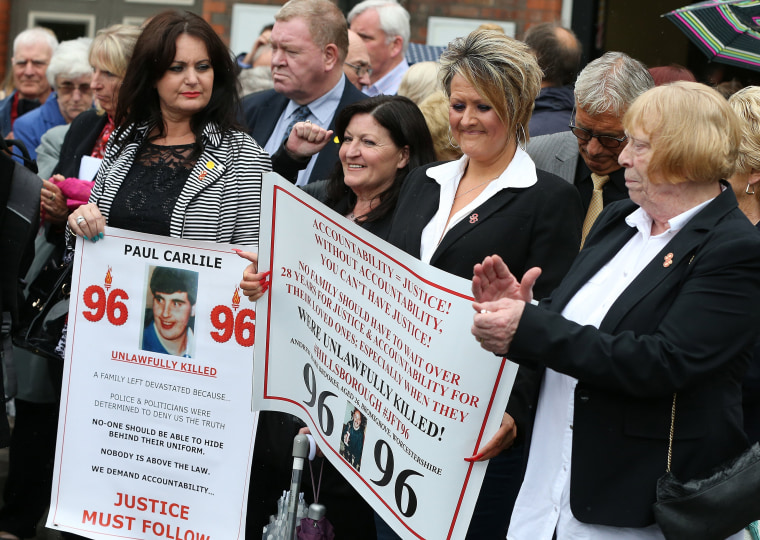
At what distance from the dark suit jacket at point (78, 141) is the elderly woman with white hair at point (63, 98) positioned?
1452 mm

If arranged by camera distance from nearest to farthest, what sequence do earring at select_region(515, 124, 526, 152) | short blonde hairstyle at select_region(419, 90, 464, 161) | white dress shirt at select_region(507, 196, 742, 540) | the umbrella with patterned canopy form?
white dress shirt at select_region(507, 196, 742, 540)
earring at select_region(515, 124, 526, 152)
short blonde hairstyle at select_region(419, 90, 464, 161)
the umbrella with patterned canopy

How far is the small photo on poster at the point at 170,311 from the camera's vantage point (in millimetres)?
4430

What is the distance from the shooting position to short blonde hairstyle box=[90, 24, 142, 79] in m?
5.52

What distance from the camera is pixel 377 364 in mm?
3391

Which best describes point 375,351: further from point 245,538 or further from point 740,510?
point 245,538

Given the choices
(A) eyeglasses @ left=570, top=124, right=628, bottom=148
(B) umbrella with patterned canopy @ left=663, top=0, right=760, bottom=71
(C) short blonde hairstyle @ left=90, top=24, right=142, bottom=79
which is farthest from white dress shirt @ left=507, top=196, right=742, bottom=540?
(C) short blonde hairstyle @ left=90, top=24, right=142, bottom=79

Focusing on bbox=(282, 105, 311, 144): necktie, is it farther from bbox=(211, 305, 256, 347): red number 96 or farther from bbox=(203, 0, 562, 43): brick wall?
bbox=(203, 0, 562, 43): brick wall

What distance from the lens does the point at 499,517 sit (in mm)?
3650

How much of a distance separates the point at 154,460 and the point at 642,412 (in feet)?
7.93

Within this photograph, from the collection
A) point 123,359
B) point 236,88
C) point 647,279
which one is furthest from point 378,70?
point 647,279

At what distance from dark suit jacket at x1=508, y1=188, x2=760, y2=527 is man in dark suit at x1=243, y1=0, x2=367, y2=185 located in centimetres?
296

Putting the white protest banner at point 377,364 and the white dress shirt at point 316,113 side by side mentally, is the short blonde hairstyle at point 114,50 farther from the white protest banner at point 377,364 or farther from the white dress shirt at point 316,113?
the white protest banner at point 377,364

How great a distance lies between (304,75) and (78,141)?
1.23 m

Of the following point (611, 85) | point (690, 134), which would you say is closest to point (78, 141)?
point (611, 85)
